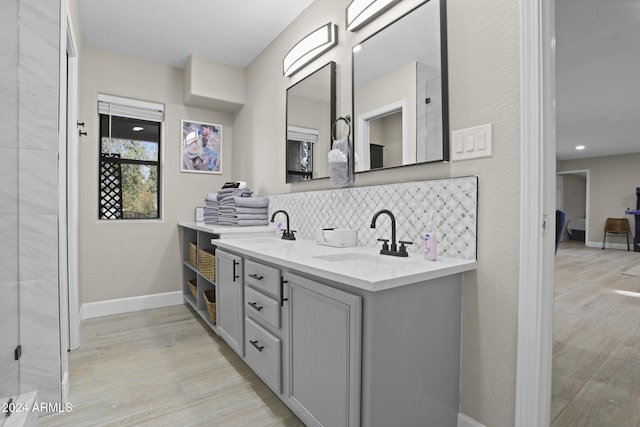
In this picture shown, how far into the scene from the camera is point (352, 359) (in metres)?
1.14

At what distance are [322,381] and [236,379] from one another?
0.95 m

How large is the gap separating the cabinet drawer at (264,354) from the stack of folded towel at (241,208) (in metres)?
1.10

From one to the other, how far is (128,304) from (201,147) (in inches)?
72.3

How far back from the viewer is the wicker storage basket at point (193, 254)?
322 centimetres

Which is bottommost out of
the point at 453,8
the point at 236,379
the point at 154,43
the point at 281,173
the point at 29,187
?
the point at 236,379

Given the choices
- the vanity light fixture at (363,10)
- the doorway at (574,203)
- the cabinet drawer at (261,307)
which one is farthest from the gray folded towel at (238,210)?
the doorway at (574,203)

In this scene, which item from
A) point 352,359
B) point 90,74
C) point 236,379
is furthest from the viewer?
point 90,74

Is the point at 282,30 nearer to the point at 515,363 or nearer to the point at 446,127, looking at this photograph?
the point at 446,127

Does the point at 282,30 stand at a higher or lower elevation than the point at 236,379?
higher

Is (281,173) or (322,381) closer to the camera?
(322,381)

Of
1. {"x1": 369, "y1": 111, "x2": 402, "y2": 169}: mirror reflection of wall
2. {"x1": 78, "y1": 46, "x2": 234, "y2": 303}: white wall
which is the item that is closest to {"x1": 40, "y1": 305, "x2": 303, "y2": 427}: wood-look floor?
{"x1": 78, "y1": 46, "x2": 234, "y2": 303}: white wall

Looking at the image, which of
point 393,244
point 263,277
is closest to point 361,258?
point 393,244

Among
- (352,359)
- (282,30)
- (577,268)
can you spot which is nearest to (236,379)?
(352,359)

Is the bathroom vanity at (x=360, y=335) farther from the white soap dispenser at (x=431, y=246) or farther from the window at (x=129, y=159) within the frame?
the window at (x=129, y=159)
